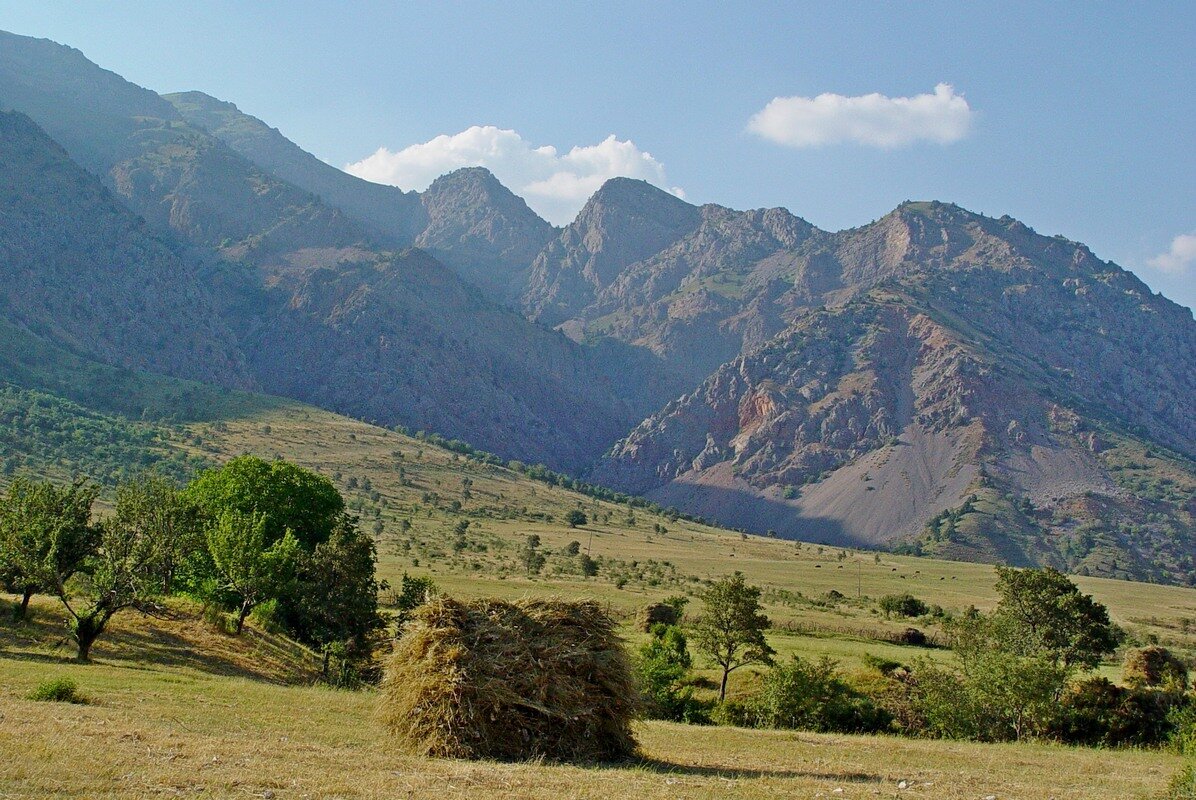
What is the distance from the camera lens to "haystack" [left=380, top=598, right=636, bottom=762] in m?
21.7

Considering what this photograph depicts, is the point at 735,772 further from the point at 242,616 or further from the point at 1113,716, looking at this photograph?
the point at 242,616

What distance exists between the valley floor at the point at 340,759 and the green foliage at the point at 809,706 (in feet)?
16.9

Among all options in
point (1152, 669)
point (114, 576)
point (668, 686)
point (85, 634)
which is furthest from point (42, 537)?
point (1152, 669)

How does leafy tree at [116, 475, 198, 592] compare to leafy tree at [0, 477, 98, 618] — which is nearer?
leafy tree at [0, 477, 98, 618]

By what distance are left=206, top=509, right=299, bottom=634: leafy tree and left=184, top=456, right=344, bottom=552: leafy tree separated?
643cm

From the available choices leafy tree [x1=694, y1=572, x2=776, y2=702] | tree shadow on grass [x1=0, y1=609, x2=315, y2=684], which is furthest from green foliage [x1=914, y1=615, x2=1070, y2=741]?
tree shadow on grass [x1=0, y1=609, x2=315, y2=684]

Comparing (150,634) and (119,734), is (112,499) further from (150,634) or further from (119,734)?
(119,734)

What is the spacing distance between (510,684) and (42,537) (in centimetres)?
2480

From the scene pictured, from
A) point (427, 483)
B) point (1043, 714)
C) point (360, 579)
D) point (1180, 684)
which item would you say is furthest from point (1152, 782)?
point (427, 483)

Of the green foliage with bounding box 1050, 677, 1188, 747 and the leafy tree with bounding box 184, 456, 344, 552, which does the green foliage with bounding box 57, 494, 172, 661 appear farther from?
the green foliage with bounding box 1050, 677, 1188, 747

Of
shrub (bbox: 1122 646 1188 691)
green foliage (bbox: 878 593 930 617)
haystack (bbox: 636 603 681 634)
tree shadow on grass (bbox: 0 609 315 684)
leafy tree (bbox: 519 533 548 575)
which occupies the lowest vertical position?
leafy tree (bbox: 519 533 548 575)

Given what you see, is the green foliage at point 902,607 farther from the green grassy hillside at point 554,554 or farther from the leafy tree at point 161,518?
the leafy tree at point 161,518

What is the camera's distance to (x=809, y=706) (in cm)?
3909

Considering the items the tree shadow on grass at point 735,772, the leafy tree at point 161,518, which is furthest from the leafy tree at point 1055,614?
the leafy tree at point 161,518
